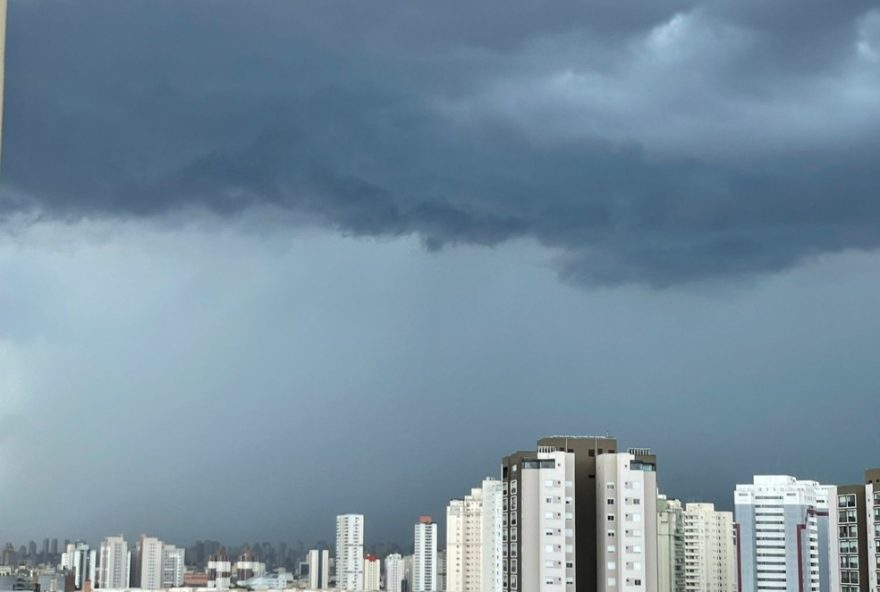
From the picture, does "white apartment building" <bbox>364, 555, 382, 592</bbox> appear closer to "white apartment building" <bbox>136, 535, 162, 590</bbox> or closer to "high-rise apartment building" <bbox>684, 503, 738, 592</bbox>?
"white apartment building" <bbox>136, 535, 162, 590</bbox>

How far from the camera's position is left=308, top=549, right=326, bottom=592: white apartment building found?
1100 inches

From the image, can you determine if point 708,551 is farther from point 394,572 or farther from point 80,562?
point 80,562

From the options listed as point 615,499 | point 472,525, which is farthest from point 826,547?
point 615,499

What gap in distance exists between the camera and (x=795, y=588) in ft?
80.6

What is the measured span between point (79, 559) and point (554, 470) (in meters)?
16.1

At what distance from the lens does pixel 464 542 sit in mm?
26062

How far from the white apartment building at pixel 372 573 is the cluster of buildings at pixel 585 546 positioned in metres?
0.03

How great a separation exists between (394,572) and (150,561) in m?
6.99

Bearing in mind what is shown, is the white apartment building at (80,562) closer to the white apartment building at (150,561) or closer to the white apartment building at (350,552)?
the white apartment building at (150,561)

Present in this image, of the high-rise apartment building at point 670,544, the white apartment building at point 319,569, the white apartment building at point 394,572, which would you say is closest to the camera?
the high-rise apartment building at point 670,544

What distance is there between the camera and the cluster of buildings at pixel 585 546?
40.1 ft

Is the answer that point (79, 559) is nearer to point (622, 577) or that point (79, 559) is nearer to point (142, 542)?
point (142, 542)

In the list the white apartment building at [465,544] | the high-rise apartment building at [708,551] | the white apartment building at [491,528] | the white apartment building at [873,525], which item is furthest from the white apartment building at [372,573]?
the white apartment building at [873,525]

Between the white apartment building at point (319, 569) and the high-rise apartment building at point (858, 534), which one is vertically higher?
the high-rise apartment building at point (858, 534)
